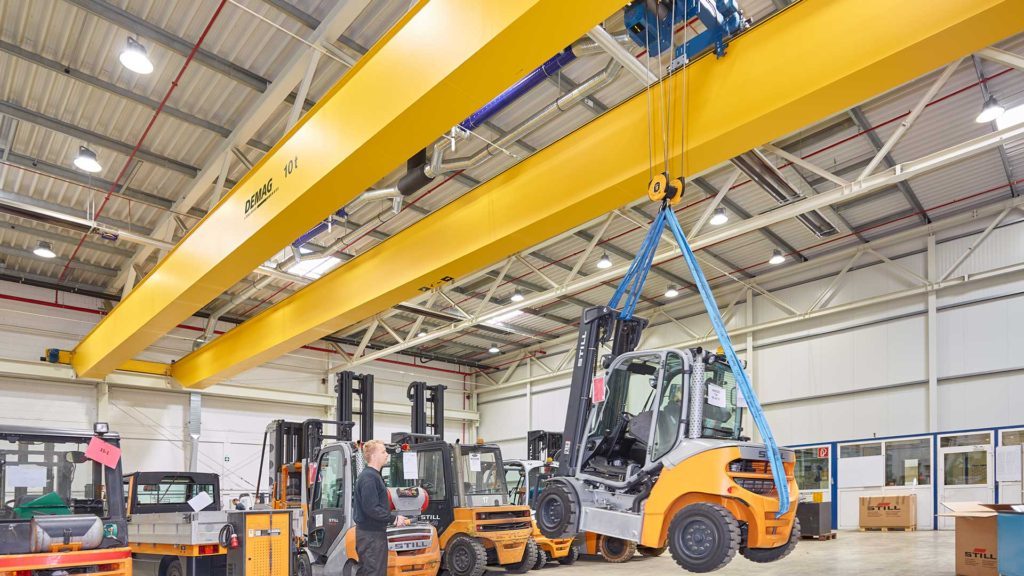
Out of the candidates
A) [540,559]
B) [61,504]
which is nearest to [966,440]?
[540,559]

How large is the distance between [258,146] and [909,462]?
14557 millimetres

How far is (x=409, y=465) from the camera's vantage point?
33.6ft

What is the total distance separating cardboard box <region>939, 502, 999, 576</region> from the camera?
321 inches

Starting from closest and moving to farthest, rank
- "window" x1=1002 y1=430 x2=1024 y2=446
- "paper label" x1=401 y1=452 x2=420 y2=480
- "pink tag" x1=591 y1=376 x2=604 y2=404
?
"pink tag" x1=591 y1=376 x2=604 y2=404 < "paper label" x1=401 y1=452 x2=420 y2=480 < "window" x1=1002 y1=430 x2=1024 y2=446

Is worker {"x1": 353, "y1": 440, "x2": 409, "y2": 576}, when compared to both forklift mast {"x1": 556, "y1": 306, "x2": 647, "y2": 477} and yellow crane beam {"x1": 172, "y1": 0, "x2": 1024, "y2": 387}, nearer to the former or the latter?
forklift mast {"x1": 556, "y1": 306, "x2": 647, "y2": 477}

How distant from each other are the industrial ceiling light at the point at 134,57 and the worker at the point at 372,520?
5.14 meters

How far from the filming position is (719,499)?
4164mm

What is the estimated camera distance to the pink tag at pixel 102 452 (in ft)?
18.1

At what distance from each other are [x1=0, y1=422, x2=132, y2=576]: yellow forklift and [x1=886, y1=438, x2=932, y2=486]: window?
1516cm

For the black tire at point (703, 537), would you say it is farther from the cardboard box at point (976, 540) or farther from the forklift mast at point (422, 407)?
the forklift mast at point (422, 407)

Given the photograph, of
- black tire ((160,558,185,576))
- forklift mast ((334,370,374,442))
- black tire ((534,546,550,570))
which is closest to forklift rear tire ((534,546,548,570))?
black tire ((534,546,550,570))

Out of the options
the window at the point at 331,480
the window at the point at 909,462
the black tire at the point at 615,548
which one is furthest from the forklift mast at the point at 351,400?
the window at the point at 909,462

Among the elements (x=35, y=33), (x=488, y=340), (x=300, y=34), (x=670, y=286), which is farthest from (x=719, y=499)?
(x=488, y=340)

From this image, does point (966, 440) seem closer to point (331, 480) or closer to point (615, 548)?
point (615, 548)
